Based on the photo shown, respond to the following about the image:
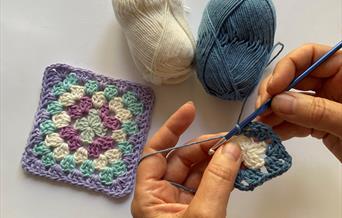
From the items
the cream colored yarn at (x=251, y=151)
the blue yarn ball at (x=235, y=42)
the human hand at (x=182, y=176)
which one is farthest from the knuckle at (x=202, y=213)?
the blue yarn ball at (x=235, y=42)

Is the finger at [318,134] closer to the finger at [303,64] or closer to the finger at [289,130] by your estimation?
the finger at [289,130]

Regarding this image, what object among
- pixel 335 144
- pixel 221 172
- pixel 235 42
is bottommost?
pixel 335 144

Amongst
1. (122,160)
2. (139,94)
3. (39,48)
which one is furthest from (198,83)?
(39,48)

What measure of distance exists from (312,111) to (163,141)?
26cm

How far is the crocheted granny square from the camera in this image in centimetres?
85

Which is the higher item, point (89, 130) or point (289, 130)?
point (89, 130)

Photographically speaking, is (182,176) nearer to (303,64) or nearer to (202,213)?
(202,213)

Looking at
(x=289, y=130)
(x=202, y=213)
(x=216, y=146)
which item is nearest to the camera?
(x=202, y=213)

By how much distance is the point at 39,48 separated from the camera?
34.2 inches

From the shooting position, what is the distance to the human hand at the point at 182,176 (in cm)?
57

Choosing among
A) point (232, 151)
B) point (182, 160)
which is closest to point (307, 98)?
point (232, 151)

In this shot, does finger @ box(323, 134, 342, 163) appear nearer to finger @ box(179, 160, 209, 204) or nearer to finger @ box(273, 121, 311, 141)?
finger @ box(273, 121, 311, 141)

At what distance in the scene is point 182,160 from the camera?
0.74 m

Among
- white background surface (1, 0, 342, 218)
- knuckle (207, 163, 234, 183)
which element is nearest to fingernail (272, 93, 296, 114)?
knuckle (207, 163, 234, 183)
